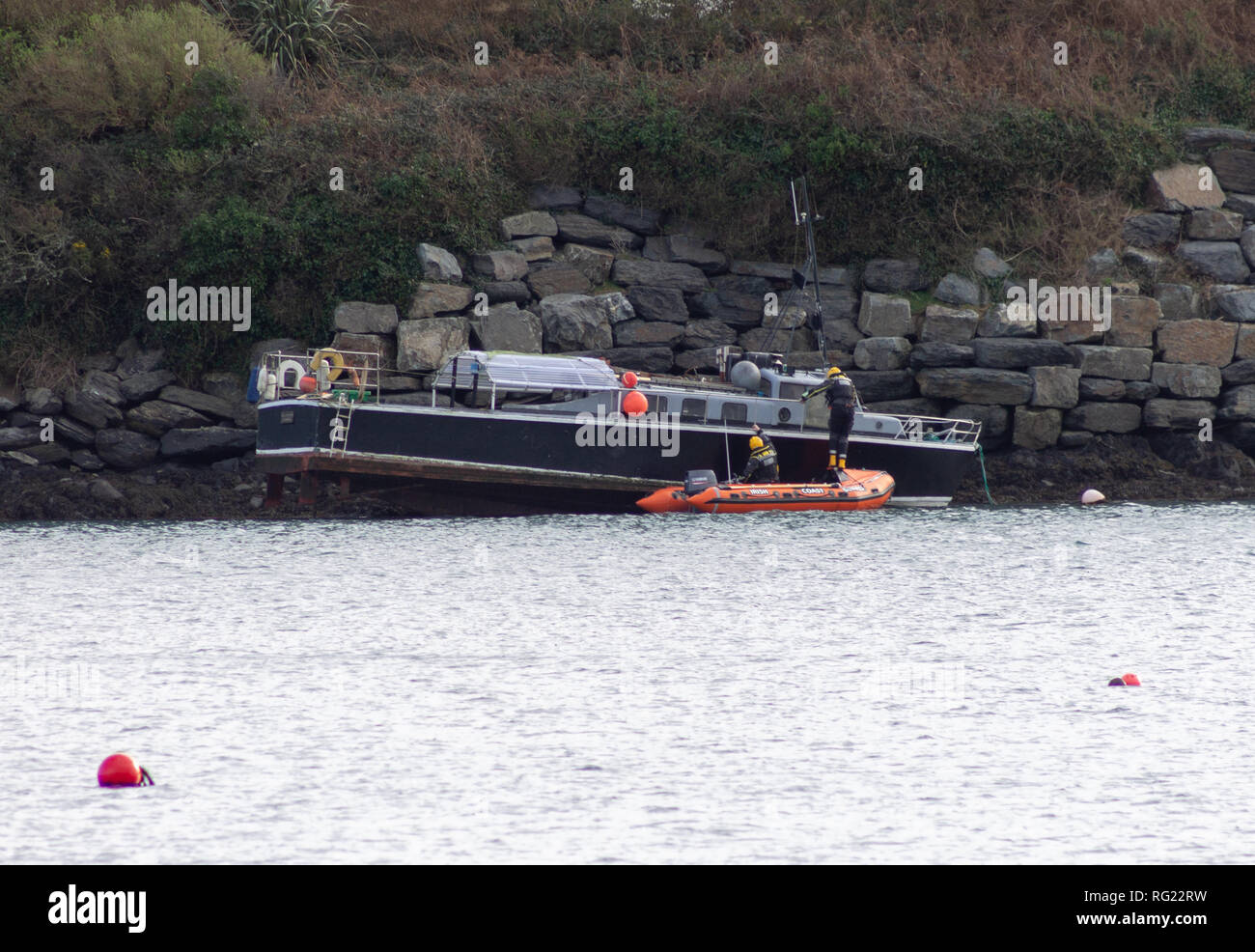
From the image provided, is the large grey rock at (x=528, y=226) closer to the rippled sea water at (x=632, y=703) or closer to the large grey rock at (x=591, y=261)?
the large grey rock at (x=591, y=261)

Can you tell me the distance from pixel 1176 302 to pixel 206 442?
20.2 meters

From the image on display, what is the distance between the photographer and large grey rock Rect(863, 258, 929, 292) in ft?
106

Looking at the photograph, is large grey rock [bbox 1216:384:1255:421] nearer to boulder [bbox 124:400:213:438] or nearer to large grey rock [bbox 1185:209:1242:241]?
large grey rock [bbox 1185:209:1242:241]

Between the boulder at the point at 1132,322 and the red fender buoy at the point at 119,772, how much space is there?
82.7 ft

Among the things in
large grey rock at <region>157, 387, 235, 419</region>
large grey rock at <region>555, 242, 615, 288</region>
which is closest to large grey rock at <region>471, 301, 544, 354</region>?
large grey rock at <region>555, 242, 615, 288</region>

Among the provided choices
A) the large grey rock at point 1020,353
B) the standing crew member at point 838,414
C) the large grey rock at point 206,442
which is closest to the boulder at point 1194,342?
the large grey rock at point 1020,353

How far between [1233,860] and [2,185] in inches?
1220

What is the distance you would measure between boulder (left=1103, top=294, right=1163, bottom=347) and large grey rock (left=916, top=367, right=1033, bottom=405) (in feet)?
7.99

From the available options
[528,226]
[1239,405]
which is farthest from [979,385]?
[528,226]

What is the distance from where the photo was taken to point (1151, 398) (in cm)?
3108

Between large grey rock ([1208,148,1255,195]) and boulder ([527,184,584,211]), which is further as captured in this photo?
large grey rock ([1208,148,1255,195])

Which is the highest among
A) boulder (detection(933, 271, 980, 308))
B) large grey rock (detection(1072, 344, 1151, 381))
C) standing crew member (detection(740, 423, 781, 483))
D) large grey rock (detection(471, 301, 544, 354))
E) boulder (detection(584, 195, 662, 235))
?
boulder (detection(584, 195, 662, 235))

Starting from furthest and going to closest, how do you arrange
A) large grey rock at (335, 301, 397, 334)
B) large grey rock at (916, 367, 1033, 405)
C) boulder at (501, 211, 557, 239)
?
boulder at (501, 211, 557, 239) < large grey rock at (916, 367, 1033, 405) < large grey rock at (335, 301, 397, 334)

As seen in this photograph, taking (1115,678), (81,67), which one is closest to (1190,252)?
(1115,678)
